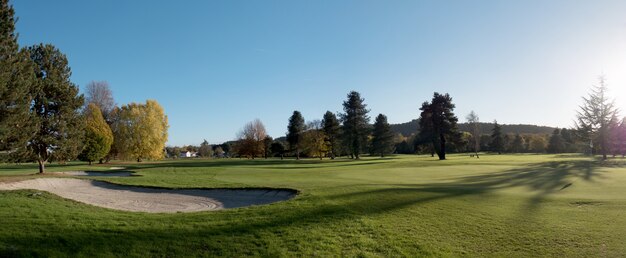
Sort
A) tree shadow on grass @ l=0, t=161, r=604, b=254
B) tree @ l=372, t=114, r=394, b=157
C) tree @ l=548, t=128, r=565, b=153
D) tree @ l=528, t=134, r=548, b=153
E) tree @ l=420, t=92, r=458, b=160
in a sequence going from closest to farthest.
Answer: tree shadow on grass @ l=0, t=161, r=604, b=254 < tree @ l=420, t=92, r=458, b=160 < tree @ l=372, t=114, r=394, b=157 < tree @ l=548, t=128, r=565, b=153 < tree @ l=528, t=134, r=548, b=153

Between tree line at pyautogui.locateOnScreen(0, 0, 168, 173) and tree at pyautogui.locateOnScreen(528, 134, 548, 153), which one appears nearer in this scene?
tree line at pyautogui.locateOnScreen(0, 0, 168, 173)

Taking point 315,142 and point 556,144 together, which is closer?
point 315,142

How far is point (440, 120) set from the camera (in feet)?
206

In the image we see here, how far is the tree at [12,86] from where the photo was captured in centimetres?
2123

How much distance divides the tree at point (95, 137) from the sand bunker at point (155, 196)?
31.4m

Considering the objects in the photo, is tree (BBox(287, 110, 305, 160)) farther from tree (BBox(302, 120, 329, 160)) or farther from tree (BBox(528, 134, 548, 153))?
tree (BBox(528, 134, 548, 153))

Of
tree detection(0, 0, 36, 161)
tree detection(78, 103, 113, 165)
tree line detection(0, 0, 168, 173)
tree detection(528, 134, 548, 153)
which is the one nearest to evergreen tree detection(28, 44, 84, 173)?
tree line detection(0, 0, 168, 173)

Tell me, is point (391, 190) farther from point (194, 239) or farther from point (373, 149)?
point (373, 149)

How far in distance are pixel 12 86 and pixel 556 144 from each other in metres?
115

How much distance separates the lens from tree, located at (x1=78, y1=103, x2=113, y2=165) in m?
52.4

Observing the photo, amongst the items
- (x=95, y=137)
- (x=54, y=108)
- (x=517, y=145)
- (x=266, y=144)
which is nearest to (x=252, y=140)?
(x=266, y=144)

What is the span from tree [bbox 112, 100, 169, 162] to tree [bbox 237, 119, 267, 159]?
3109 cm

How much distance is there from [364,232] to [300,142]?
224 ft

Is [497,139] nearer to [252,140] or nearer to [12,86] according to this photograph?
[252,140]
